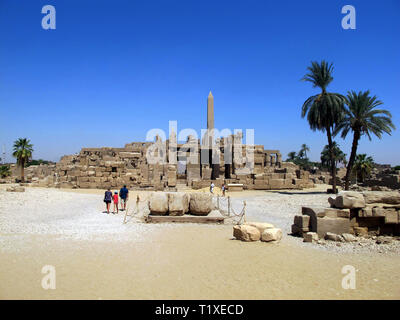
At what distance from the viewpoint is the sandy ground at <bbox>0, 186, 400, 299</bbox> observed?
4.54 m

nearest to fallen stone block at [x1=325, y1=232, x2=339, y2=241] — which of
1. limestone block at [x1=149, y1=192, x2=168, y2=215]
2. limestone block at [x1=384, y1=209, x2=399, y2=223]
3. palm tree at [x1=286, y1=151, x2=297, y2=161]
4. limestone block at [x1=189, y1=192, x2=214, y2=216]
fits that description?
limestone block at [x1=384, y1=209, x2=399, y2=223]

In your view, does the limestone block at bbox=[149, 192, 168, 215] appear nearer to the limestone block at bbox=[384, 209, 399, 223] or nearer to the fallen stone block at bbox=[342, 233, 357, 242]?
the fallen stone block at bbox=[342, 233, 357, 242]

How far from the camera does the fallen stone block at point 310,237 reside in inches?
310

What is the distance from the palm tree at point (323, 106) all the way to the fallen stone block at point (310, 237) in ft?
55.5

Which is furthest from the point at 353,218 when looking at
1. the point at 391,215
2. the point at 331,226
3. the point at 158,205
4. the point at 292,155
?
the point at 292,155

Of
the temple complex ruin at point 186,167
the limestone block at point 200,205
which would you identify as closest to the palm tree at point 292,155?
the temple complex ruin at point 186,167

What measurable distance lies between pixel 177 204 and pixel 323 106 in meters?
17.9

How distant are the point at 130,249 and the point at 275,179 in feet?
67.4

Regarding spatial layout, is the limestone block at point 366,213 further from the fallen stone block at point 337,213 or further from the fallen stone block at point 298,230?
the fallen stone block at point 298,230

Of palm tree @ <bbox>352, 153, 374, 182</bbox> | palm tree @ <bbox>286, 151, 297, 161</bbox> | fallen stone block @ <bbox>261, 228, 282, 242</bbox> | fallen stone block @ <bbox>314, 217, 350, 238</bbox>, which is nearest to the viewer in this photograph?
fallen stone block @ <bbox>261, 228, 282, 242</bbox>

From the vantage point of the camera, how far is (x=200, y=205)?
10898 mm

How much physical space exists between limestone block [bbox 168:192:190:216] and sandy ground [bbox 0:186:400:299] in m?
1.17

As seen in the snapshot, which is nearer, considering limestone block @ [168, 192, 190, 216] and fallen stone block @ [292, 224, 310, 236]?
fallen stone block @ [292, 224, 310, 236]
